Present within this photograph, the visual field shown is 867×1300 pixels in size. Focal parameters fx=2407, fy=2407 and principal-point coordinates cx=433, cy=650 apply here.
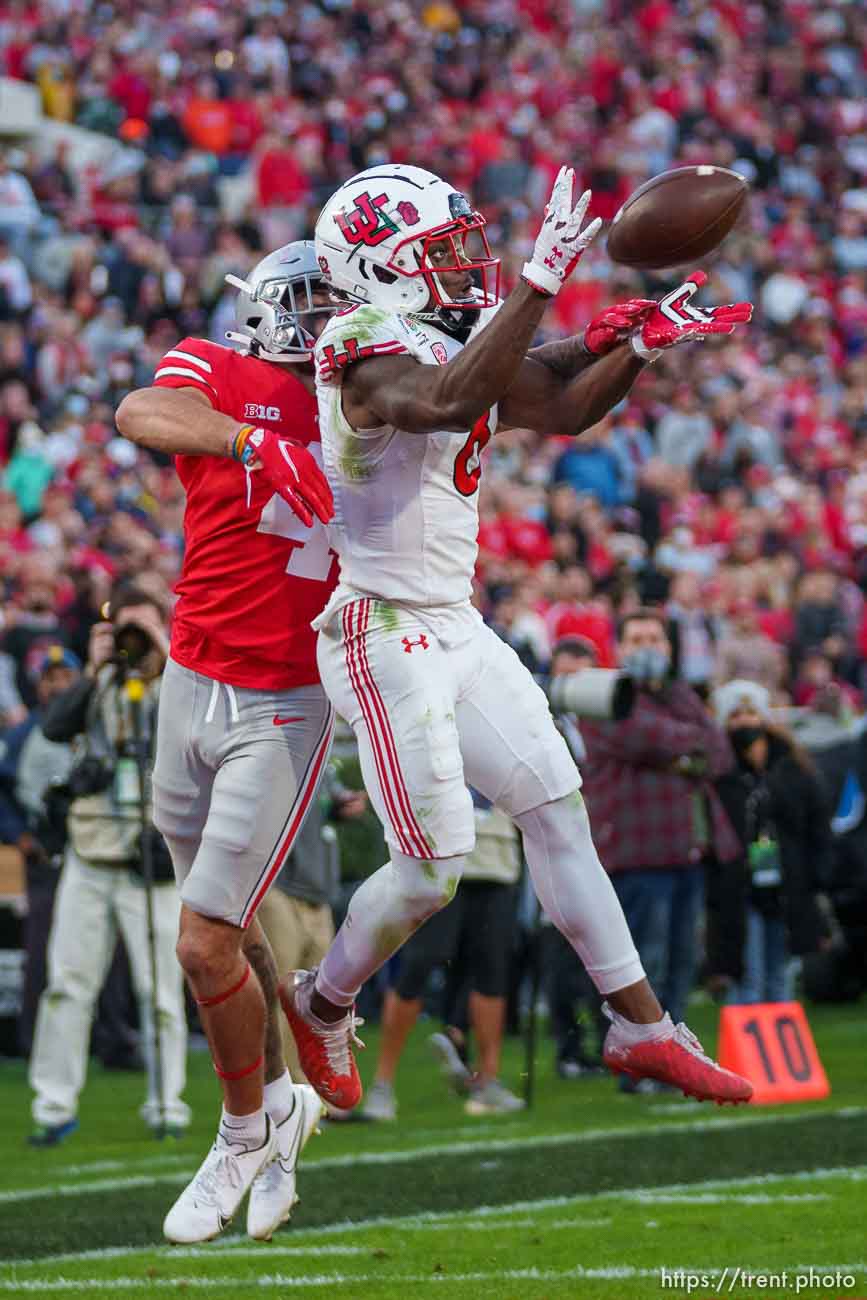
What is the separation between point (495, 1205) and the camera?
290 inches

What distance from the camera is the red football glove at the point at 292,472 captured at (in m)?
4.85

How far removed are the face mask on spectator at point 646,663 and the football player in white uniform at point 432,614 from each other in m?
4.22

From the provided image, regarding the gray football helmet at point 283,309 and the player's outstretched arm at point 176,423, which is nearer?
the player's outstretched arm at point 176,423

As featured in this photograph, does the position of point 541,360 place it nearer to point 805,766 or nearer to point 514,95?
point 805,766

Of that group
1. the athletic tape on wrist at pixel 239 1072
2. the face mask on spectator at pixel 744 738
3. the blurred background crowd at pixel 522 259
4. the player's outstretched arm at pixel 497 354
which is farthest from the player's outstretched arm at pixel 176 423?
the face mask on spectator at pixel 744 738

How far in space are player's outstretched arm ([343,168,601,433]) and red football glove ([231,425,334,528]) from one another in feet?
0.64

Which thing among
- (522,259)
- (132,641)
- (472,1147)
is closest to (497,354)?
(132,641)

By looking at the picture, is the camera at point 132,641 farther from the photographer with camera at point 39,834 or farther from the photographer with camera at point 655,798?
the photographer with camera at point 655,798

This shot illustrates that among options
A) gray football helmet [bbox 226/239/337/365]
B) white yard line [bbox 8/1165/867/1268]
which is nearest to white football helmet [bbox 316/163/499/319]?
gray football helmet [bbox 226/239/337/365]

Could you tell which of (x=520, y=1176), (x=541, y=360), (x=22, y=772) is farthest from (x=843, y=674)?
(x=541, y=360)

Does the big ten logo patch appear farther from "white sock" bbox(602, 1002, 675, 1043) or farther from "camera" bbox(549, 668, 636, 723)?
"camera" bbox(549, 668, 636, 723)

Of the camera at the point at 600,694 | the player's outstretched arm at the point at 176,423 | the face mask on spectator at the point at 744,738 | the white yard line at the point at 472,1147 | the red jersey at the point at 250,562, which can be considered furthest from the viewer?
the face mask on spectator at the point at 744,738

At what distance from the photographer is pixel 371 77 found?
2136cm

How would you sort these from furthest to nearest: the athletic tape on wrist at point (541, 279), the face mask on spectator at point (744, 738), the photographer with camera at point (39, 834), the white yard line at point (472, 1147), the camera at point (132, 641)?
the face mask on spectator at point (744, 738)
the photographer with camera at point (39, 834)
the camera at point (132, 641)
the white yard line at point (472, 1147)
the athletic tape on wrist at point (541, 279)
